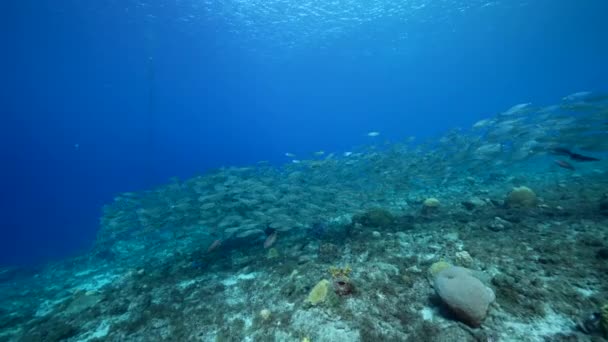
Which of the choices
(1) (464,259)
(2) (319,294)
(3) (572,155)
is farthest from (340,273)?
(3) (572,155)

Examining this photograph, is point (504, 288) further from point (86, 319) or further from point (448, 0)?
point (448, 0)

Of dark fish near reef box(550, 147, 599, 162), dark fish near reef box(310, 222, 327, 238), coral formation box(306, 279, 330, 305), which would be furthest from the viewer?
dark fish near reef box(310, 222, 327, 238)

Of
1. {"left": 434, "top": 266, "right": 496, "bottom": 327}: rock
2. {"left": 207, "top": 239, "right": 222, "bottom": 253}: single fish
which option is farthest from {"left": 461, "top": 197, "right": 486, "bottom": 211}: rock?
{"left": 207, "top": 239, "right": 222, "bottom": 253}: single fish

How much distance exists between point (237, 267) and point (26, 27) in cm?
3805

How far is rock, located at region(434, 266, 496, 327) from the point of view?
3.84 metres

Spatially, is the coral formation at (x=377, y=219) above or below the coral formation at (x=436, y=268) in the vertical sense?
below

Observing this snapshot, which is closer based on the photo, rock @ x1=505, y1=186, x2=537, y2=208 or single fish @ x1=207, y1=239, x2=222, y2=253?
rock @ x1=505, y1=186, x2=537, y2=208

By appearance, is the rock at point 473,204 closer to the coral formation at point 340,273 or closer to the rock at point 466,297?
Answer: the rock at point 466,297

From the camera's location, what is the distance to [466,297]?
13.0ft

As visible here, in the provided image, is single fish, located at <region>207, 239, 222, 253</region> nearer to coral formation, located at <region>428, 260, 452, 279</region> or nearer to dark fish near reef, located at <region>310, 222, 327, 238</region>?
dark fish near reef, located at <region>310, 222, 327, 238</region>

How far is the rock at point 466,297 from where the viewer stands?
3.84 meters

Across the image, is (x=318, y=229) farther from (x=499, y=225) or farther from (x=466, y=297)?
(x=466, y=297)

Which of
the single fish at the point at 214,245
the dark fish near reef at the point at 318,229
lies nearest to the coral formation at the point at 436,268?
the dark fish near reef at the point at 318,229

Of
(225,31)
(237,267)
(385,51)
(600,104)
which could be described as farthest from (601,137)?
(385,51)
